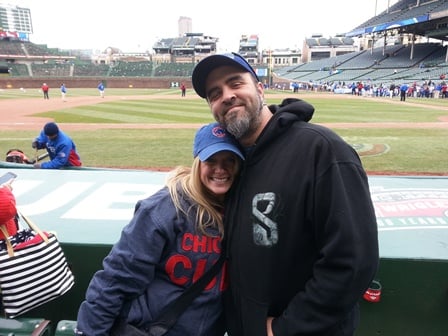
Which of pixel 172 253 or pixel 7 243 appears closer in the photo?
pixel 172 253

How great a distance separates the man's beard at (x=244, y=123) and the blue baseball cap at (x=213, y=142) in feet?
0.12

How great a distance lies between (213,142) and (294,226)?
1.70 feet

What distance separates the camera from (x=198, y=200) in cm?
159

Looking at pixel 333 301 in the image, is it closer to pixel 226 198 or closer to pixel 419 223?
pixel 226 198

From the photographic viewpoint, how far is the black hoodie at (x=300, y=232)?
1264mm

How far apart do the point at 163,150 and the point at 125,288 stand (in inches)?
350

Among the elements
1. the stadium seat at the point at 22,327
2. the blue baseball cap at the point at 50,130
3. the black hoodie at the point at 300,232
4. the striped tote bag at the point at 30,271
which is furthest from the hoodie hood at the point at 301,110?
the blue baseball cap at the point at 50,130

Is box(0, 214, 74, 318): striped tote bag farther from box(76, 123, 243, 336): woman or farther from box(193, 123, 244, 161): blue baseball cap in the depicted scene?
box(193, 123, 244, 161): blue baseball cap

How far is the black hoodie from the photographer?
1264mm

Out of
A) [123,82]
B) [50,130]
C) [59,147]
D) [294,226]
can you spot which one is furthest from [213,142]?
[123,82]

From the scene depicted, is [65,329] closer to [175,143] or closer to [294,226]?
[294,226]

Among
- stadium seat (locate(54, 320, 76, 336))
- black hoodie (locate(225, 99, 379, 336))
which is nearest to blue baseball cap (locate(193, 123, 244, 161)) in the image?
black hoodie (locate(225, 99, 379, 336))

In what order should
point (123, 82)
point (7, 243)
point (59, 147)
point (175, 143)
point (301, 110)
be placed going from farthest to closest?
point (123, 82), point (175, 143), point (59, 147), point (7, 243), point (301, 110)

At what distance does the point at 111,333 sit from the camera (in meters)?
1.59
